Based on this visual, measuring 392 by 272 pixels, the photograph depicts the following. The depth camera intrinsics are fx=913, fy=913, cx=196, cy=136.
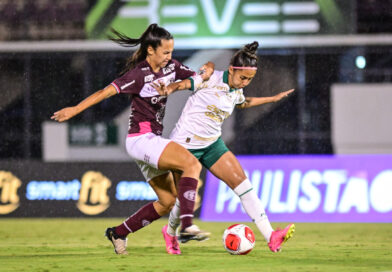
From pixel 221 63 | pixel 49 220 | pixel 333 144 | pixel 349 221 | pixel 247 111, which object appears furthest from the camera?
pixel 247 111

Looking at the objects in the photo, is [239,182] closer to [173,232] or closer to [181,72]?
[173,232]

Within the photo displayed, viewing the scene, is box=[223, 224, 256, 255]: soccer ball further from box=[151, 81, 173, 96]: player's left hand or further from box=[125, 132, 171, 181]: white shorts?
box=[151, 81, 173, 96]: player's left hand

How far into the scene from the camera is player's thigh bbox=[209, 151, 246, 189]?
300 inches

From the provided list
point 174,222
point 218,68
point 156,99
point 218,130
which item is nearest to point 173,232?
point 174,222

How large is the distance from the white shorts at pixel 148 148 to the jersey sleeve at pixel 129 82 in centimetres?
38

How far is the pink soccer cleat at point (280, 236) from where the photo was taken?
7402 mm

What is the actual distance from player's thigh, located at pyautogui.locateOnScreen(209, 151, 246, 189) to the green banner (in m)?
7.69

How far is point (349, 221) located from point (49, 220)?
4203mm

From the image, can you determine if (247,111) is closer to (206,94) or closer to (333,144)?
(333,144)

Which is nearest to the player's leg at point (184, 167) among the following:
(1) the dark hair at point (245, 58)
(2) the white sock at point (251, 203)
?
(2) the white sock at point (251, 203)

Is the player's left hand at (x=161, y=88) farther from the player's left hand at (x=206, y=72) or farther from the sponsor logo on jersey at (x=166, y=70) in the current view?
the player's left hand at (x=206, y=72)

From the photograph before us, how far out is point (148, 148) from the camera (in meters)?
7.24

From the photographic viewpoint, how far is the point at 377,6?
1698cm

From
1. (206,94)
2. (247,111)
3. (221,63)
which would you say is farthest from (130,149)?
(247,111)
